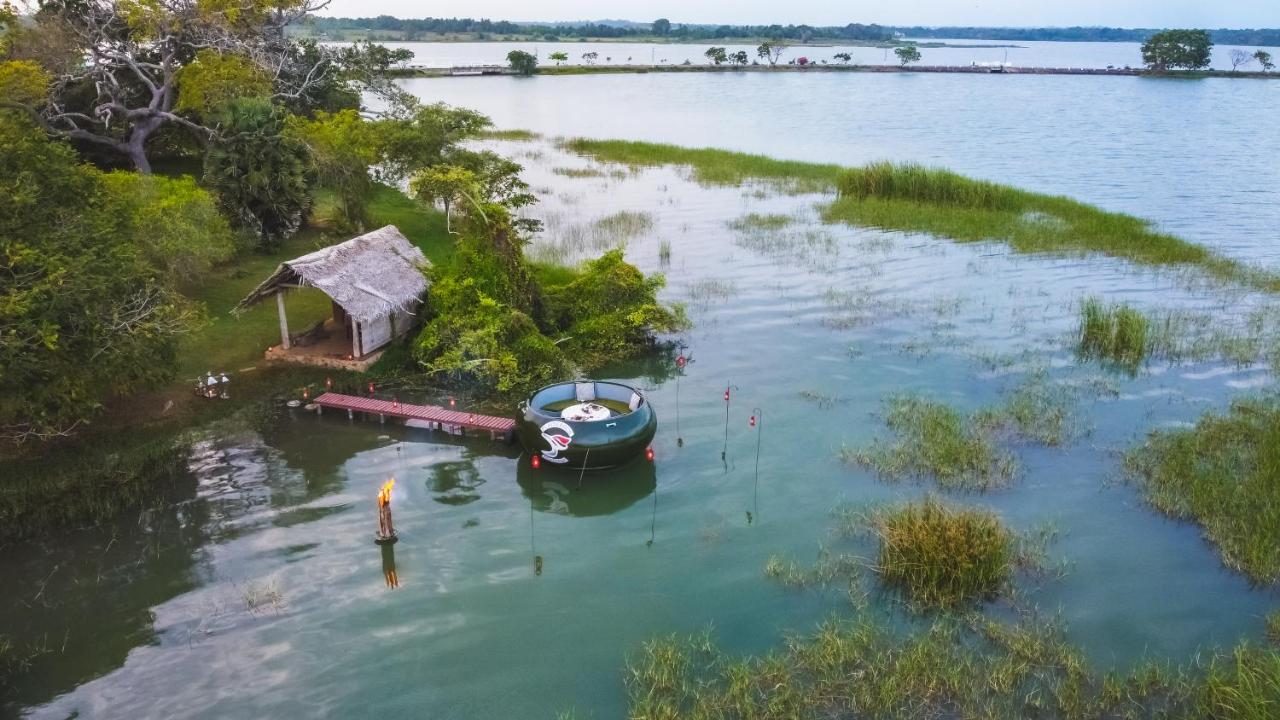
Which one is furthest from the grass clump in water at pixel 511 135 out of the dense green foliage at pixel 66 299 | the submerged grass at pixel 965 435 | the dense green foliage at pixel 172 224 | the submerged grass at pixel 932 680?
the submerged grass at pixel 932 680

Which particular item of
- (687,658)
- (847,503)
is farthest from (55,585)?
(847,503)

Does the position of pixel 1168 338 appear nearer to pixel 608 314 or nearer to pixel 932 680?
pixel 608 314

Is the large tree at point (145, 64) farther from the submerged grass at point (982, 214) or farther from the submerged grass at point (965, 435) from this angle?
the submerged grass at point (965, 435)

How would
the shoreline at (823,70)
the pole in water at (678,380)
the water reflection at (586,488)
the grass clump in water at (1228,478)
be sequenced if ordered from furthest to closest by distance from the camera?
1. the shoreline at (823,70)
2. the pole in water at (678,380)
3. the water reflection at (586,488)
4. the grass clump in water at (1228,478)

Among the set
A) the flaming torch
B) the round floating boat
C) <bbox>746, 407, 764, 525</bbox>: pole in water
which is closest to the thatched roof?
the round floating boat

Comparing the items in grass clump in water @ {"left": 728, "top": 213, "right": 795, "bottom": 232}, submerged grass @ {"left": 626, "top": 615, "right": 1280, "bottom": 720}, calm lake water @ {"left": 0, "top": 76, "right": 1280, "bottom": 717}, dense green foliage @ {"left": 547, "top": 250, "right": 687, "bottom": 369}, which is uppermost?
grass clump in water @ {"left": 728, "top": 213, "right": 795, "bottom": 232}

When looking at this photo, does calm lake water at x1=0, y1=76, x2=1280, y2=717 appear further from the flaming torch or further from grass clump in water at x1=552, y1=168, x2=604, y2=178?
grass clump in water at x1=552, y1=168, x2=604, y2=178

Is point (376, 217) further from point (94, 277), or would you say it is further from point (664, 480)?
point (664, 480)
